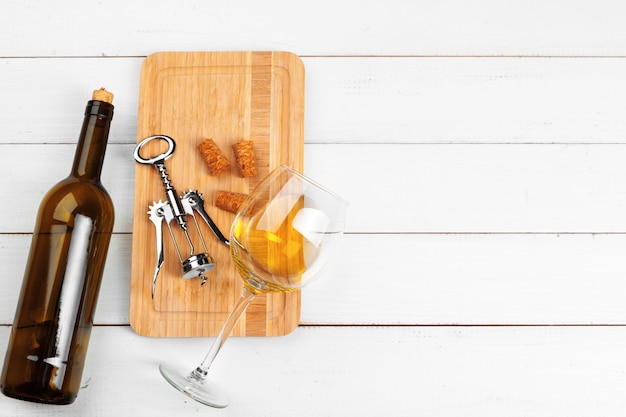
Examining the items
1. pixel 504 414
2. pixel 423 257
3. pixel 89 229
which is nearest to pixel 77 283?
pixel 89 229

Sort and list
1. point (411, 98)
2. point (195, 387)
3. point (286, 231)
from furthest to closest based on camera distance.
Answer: point (411, 98) → point (195, 387) → point (286, 231)

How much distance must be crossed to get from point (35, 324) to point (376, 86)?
57 centimetres

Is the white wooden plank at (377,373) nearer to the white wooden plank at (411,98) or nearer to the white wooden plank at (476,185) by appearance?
the white wooden plank at (476,185)

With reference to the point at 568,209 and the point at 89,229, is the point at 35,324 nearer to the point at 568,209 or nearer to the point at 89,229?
the point at 89,229

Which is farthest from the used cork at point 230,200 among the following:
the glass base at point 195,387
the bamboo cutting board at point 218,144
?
the glass base at point 195,387

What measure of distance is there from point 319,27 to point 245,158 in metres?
0.25

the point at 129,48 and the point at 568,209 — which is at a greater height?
the point at 129,48

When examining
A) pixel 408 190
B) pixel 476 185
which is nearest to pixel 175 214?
pixel 408 190

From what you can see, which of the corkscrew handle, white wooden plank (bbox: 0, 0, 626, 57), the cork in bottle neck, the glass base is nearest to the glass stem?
the glass base

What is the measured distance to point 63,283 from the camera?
73cm

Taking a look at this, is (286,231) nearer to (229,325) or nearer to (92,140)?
(229,325)

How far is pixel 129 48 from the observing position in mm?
882

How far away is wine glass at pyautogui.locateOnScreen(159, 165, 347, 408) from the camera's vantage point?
660 mm

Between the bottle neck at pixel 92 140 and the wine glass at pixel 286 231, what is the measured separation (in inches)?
8.3
